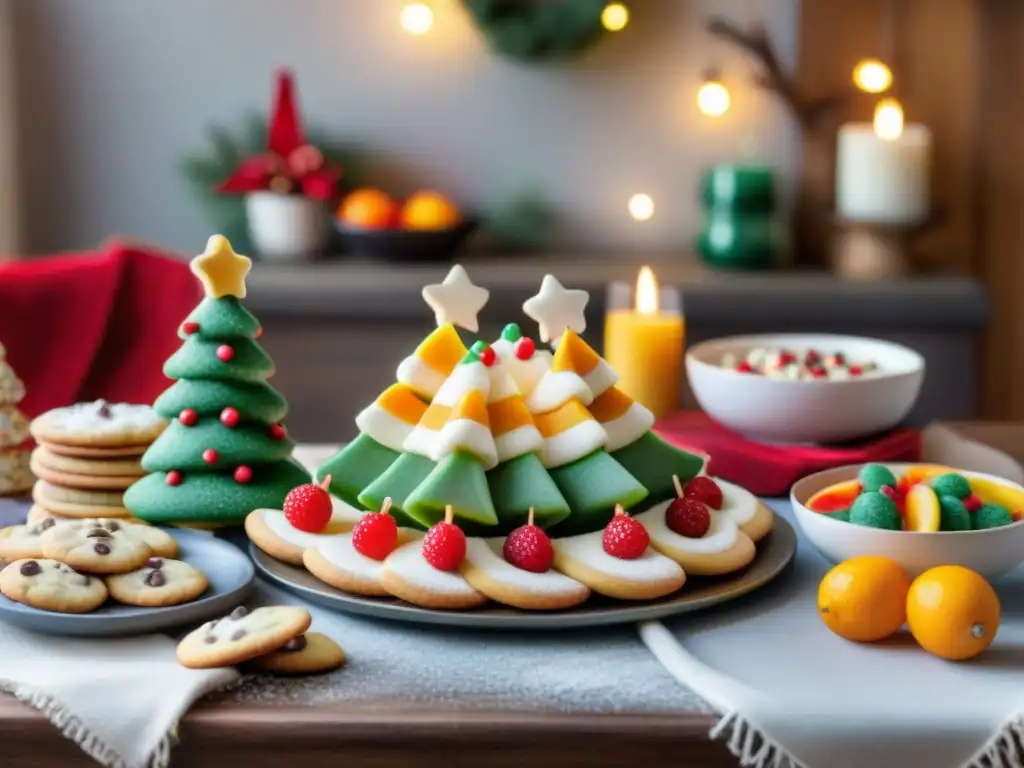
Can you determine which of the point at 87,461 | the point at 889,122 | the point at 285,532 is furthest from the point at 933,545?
the point at 889,122

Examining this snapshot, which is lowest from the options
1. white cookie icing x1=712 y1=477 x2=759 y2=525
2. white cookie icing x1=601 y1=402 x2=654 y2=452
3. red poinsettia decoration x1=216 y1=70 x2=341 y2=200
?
white cookie icing x1=712 y1=477 x2=759 y2=525

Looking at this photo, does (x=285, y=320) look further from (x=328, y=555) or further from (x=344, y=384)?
(x=328, y=555)

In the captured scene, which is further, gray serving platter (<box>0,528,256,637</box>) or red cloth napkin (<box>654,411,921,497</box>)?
red cloth napkin (<box>654,411,921,497</box>)

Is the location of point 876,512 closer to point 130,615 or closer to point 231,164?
point 130,615

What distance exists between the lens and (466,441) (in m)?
1.02

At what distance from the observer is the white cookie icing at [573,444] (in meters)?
1.07

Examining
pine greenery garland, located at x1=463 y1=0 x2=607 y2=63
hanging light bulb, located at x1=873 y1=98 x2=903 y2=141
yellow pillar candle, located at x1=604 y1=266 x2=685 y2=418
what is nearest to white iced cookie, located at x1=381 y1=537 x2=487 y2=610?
yellow pillar candle, located at x1=604 y1=266 x2=685 y2=418

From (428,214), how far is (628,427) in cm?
180

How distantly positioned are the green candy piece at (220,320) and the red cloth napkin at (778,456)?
0.49 meters

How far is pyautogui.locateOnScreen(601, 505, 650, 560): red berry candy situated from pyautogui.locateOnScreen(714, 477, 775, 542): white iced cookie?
0.13 metres

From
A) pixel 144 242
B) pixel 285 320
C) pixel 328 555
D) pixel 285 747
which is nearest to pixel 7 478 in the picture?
pixel 328 555

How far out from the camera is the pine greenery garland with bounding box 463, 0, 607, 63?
289 cm

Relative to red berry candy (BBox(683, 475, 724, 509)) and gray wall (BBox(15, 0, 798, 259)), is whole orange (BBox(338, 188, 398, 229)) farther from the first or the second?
red berry candy (BBox(683, 475, 724, 509))

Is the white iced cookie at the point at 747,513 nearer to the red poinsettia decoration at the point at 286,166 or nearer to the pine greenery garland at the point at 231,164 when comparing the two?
the red poinsettia decoration at the point at 286,166
